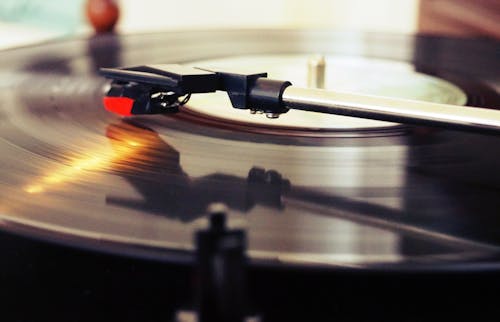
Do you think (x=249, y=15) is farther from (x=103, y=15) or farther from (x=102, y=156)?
(x=102, y=156)

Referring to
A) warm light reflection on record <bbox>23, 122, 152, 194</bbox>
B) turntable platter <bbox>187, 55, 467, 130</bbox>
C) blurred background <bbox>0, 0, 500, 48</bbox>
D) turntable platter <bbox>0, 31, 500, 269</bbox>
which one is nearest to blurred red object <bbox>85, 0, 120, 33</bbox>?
blurred background <bbox>0, 0, 500, 48</bbox>

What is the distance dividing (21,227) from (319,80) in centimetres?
43

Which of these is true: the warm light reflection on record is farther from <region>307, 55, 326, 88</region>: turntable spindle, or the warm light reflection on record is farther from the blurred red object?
the blurred red object

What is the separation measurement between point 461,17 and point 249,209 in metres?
0.97

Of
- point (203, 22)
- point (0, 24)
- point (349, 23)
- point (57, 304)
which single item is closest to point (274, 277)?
point (57, 304)

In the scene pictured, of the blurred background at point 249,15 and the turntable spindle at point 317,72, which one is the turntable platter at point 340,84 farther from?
the blurred background at point 249,15

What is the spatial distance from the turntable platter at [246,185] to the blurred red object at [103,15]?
1.71ft

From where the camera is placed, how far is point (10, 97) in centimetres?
70

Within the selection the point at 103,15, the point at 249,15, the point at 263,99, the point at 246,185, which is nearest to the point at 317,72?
the point at 263,99

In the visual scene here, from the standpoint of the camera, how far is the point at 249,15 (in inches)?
89.8

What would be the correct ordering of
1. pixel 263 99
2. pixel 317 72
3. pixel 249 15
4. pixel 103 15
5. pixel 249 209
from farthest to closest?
1. pixel 249 15
2. pixel 103 15
3. pixel 317 72
4. pixel 263 99
5. pixel 249 209

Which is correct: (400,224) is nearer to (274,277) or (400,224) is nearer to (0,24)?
(274,277)

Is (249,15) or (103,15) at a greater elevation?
(103,15)

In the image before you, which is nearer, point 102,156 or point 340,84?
point 102,156
